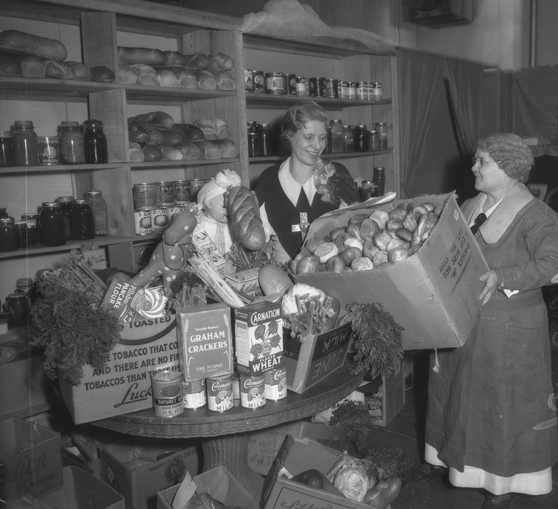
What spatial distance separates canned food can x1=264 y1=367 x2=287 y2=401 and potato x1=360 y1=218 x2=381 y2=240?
0.50 meters

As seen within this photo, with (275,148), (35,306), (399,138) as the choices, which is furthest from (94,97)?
(399,138)

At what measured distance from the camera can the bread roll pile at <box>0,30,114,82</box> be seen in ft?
8.00

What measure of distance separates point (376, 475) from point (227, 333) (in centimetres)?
74

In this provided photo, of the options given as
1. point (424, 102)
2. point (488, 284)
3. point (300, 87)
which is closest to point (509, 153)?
point (488, 284)

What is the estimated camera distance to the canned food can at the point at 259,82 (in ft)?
11.7

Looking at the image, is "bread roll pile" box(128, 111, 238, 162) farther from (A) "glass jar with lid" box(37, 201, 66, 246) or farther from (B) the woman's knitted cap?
(B) the woman's knitted cap

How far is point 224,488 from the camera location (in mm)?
1716

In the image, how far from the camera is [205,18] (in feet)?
10.4

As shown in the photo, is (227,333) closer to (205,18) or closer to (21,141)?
(21,141)

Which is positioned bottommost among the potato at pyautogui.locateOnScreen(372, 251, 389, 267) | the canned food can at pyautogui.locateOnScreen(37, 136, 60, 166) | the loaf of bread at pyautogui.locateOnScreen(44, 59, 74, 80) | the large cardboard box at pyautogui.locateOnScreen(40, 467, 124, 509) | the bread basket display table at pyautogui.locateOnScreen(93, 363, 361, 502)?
the large cardboard box at pyautogui.locateOnScreen(40, 467, 124, 509)

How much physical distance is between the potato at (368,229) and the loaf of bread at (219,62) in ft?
A: 6.02

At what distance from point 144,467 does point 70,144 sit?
4.71 feet

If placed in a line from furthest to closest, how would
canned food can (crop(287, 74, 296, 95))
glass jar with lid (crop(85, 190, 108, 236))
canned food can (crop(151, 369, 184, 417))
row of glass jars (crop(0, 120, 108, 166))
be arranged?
canned food can (crop(287, 74, 296, 95)) → glass jar with lid (crop(85, 190, 108, 236)) → row of glass jars (crop(0, 120, 108, 166)) → canned food can (crop(151, 369, 184, 417))

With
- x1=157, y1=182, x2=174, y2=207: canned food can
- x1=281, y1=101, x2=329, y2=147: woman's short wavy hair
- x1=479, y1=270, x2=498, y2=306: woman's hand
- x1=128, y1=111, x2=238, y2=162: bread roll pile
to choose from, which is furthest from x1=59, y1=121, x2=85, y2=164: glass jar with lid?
x1=479, y1=270, x2=498, y2=306: woman's hand
